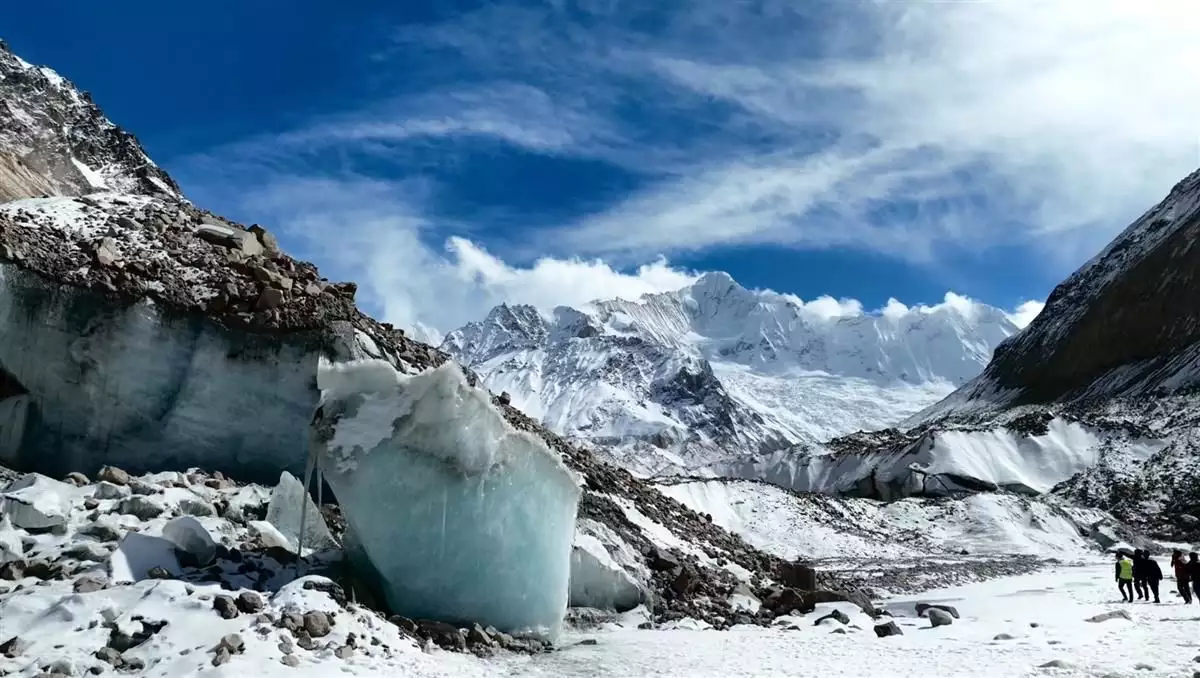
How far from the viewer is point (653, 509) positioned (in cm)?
2611

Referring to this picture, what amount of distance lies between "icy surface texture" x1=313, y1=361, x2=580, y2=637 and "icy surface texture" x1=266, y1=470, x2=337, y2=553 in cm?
132

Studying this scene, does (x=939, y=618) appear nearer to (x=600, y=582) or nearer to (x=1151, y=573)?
(x=600, y=582)

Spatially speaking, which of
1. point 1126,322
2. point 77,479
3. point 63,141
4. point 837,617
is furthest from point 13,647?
point 1126,322

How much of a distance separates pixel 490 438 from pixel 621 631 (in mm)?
4155

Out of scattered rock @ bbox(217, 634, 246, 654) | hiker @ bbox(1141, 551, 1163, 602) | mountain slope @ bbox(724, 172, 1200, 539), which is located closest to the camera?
scattered rock @ bbox(217, 634, 246, 654)

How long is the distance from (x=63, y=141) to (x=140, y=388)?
55.6m

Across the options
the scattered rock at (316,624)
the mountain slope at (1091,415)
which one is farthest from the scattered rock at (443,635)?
the mountain slope at (1091,415)

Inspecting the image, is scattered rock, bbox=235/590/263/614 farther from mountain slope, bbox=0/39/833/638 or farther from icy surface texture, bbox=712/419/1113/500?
icy surface texture, bbox=712/419/1113/500

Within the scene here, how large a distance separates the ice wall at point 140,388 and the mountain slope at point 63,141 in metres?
36.8

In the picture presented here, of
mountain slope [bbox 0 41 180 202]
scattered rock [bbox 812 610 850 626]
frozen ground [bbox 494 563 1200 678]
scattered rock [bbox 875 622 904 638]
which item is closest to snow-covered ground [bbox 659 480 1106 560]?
scattered rock [bbox 812 610 850 626]

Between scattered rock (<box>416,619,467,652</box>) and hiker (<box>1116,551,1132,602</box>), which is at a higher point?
hiker (<box>1116,551,1132,602</box>)

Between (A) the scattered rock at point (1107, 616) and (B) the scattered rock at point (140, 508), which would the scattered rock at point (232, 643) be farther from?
(A) the scattered rock at point (1107, 616)

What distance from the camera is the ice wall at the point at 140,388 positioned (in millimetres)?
15875

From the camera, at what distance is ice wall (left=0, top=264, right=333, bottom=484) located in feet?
52.1
